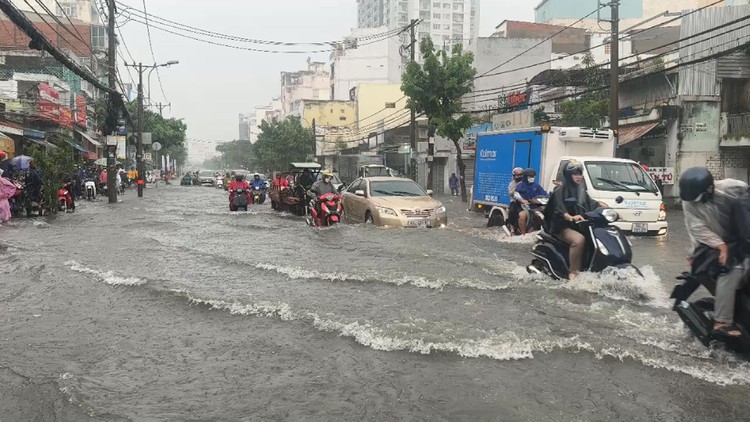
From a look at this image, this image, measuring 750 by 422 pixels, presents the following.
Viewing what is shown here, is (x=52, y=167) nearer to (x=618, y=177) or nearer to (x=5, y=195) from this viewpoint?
(x=5, y=195)

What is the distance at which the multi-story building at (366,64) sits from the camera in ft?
274

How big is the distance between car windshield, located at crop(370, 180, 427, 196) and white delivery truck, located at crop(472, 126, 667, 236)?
1881 millimetres

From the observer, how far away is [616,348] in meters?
4.81

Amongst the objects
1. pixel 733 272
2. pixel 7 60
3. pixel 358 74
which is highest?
pixel 358 74

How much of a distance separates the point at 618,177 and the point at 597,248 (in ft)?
20.0

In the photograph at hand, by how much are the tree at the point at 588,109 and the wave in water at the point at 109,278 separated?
2324 centimetres

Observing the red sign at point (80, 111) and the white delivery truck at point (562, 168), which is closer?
the white delivery truck at point (562, 168)

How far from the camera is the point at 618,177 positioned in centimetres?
1208

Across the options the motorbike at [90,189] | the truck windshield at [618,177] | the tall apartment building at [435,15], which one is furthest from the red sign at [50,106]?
the tall apartment building at [435,15]

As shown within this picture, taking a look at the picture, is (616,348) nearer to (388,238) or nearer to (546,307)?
(546,307)

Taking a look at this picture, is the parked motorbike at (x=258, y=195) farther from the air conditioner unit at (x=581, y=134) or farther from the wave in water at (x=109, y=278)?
the wave in water at (x=109, y=278)

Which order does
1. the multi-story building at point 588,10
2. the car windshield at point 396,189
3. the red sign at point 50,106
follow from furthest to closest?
the multi-story building at point 588,10 < the red sign at point 50,106 < the car windshield at point 396,189

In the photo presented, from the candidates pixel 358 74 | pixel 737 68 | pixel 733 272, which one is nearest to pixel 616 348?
pixel 733 272

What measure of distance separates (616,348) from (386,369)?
Answer: 1.80 m
